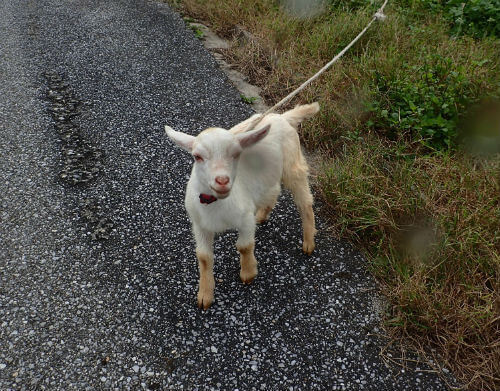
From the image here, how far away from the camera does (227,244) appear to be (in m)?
3.37

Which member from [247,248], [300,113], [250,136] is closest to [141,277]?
[247,248]

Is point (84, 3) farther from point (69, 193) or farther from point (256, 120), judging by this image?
point (256, 120)

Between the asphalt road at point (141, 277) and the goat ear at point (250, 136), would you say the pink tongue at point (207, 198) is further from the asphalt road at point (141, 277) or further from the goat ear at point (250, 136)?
the asphalt road at point (141, 277)

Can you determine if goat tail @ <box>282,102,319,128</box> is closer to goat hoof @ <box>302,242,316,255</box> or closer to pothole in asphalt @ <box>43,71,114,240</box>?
goat hoof @ <box>302,242,316,255</box>

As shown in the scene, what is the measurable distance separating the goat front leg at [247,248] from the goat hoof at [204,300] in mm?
289

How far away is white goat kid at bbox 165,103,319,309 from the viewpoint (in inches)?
87.1

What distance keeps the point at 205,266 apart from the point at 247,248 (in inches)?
12.1

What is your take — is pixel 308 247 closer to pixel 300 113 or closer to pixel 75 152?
pixel 300 113

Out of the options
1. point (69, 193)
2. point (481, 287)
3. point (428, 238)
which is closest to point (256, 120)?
point (428, 238)

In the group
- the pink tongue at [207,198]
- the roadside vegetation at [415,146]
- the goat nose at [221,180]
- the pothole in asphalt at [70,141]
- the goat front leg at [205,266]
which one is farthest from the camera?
the pothole in asphalt at [70,141]

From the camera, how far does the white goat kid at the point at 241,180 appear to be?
7.26ft

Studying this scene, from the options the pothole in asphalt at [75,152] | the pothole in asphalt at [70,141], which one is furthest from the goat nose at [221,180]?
the pothole in asphalt at [70,141]

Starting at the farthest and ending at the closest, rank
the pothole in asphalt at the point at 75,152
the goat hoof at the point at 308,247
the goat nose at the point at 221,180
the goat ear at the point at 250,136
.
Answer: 1. the pothole in asphalt at the point at 75,152
2. the goat hoof at the point at 308,247
3. the goat ear at the point at 250,136
4. the goat nose at the point at 221,180

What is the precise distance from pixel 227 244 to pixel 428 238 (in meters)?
1.50
